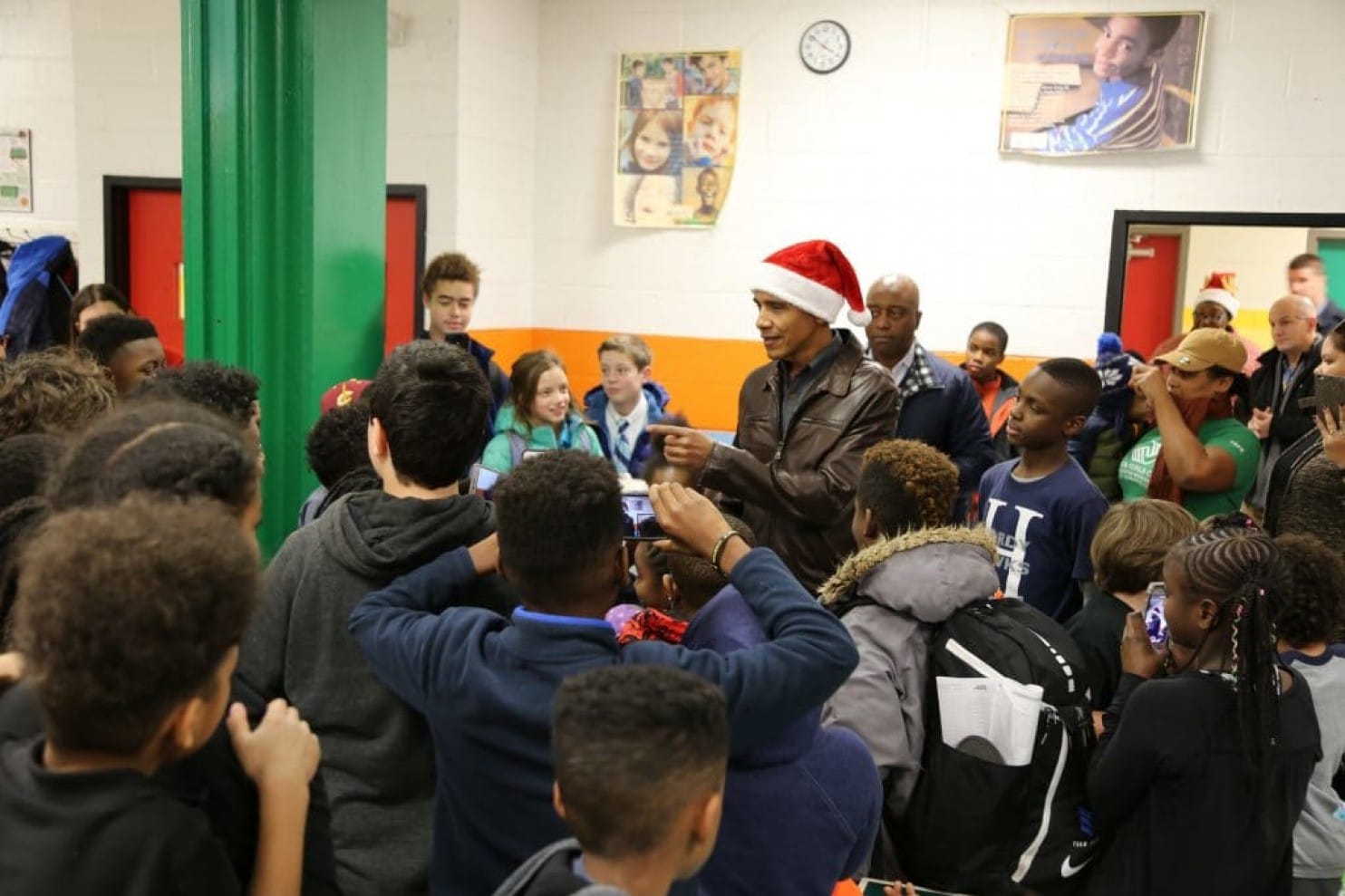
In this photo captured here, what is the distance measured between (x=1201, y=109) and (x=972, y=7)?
1198 millimetres

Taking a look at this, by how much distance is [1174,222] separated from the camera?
18.0ft

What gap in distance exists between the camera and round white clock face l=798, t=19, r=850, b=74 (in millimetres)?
5770

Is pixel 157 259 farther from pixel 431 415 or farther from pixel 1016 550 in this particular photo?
pixel 431 415

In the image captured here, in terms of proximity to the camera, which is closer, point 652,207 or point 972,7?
point 972,7

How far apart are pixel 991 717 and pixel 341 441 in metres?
1.40

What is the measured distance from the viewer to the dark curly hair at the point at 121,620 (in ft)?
3.43

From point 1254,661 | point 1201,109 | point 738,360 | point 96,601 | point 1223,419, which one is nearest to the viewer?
point 96,601

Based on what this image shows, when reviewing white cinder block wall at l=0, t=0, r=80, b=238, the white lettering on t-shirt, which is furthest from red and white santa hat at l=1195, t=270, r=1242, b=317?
white cinder block wall at l=0, t=0, r=80, b=238

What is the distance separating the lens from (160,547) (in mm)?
1080

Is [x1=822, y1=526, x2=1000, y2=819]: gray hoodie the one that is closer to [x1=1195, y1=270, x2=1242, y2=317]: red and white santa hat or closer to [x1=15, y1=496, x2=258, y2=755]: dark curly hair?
[x1=15, y1=496, x2=258, y2=755]: dark curly hair

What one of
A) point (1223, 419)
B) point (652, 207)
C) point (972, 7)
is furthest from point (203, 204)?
point (972, 7)

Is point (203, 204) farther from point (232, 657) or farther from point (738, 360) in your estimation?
point (738, 360)

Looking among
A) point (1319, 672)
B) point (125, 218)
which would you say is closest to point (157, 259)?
point (125, 218)

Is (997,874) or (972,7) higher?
(972,7)
